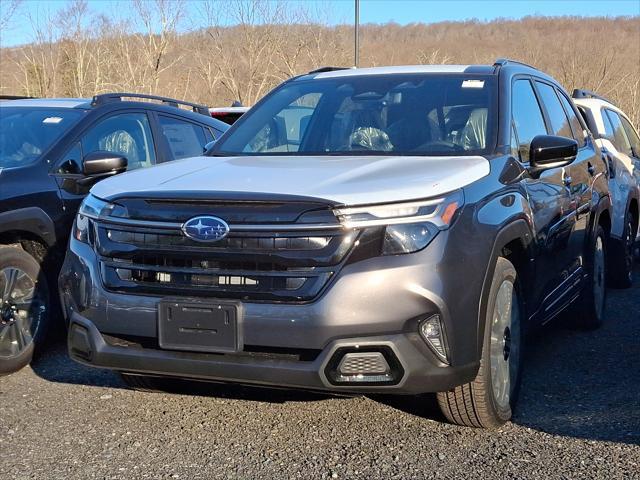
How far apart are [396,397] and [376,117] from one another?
1.58 meters

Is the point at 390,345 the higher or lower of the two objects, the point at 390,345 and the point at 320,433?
the higher

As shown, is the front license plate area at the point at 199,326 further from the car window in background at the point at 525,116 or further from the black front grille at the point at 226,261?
the car window in background at the point at 525,116

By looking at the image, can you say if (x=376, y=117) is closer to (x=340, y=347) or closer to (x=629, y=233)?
(x=340, y=347)

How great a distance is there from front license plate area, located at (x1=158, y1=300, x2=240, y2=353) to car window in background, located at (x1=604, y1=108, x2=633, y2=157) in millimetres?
5845

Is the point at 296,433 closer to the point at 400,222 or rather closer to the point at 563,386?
the point at 400,222

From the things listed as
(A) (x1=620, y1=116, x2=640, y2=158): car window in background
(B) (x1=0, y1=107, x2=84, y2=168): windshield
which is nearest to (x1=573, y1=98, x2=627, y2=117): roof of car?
(A) (x1=620, y1=116, x2=640, y2=158): car window in background

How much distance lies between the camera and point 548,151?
14.4 feet

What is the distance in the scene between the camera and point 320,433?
401 centimetres

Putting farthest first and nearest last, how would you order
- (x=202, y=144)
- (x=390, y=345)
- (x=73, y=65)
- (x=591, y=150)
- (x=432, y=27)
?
(x=432, y=27) < (x=73, y=65) < (x=202, y=144) < (x=591, y=150) < (x=390, y=345)

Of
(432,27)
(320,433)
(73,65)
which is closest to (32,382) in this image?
(320,433)

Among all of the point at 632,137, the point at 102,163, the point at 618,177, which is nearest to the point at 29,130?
the point at 102,163

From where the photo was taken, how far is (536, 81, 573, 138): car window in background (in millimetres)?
5453

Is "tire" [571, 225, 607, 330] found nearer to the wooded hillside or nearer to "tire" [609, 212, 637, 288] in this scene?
"tire" [609, 212, 637, 288]

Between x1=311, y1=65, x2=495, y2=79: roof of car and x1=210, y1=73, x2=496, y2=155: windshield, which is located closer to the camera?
x1=210, y1=73, x2=496, y2=155: windshield
